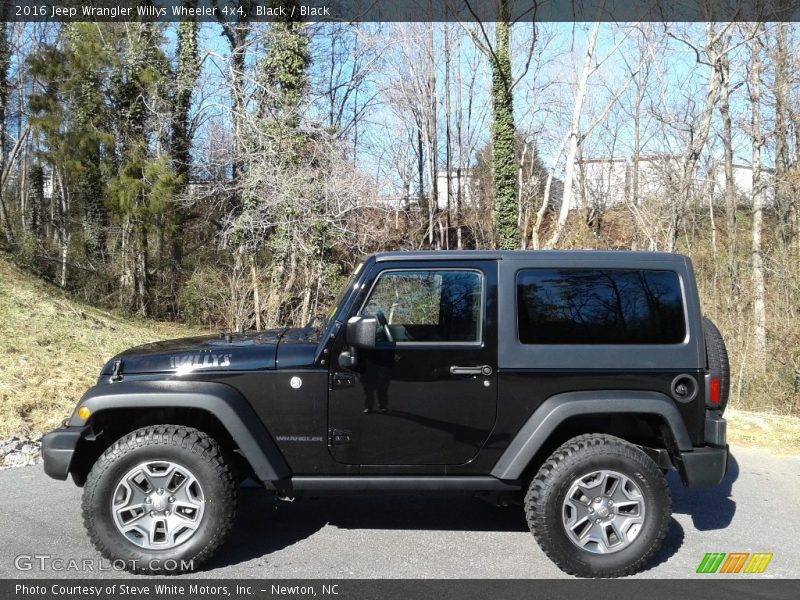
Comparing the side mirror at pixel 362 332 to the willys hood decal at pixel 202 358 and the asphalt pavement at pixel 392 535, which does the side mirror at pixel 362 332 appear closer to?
the willys hood decal at pixel 202 358

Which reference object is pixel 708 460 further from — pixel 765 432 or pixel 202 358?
pixel 765 432

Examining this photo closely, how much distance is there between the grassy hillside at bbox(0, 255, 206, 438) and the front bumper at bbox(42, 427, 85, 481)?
3.74 metres

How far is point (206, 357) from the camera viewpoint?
171 inches

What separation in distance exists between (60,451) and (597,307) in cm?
338

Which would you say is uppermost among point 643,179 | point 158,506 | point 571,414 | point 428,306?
point 643,179

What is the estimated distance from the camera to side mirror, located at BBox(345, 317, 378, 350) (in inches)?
160

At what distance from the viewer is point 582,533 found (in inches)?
166

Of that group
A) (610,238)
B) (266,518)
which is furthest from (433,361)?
(610,238)

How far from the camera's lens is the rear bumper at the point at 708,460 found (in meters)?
4.24

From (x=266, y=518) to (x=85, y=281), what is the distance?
1718 cm

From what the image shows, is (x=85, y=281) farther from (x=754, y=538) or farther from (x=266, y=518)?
(x=754, y=538)

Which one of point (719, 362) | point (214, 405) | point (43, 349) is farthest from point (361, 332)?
point (43, 349)

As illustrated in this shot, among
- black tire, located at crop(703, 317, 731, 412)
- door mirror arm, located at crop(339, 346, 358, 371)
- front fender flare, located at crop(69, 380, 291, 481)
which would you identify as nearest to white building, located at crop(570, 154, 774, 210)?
black tire, located at crop(703, 317, 731, 412)

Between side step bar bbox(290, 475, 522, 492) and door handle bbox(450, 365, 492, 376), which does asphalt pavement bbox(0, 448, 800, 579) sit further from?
door handle bbox(450, 365, 492, 376)
